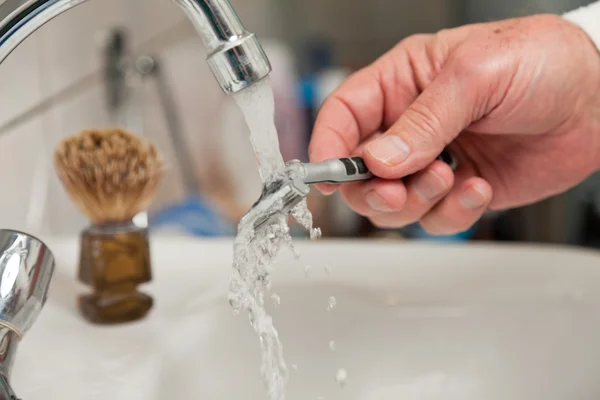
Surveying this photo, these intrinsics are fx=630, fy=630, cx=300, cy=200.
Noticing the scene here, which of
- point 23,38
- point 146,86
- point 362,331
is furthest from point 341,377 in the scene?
point 146,86

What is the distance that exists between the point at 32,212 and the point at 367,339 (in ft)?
0.90

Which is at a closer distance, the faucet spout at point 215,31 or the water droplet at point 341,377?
the faucet spout at point 215,31

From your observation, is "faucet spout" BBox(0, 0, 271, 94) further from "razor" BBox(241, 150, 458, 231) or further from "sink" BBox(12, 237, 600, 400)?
"sink" BBox(12, 237, 600, 400)

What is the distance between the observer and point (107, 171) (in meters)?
0.34

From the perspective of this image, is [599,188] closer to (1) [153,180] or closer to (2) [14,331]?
(1) [153,180]

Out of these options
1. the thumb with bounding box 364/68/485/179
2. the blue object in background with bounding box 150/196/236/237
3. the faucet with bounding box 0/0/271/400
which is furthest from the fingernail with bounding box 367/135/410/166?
the blue object in background with bounding box 150/196/236/237

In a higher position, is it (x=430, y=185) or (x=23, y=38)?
(x=23, y=38)

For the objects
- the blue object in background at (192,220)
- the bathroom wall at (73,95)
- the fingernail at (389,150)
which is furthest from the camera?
the blue object in background at (192,220)

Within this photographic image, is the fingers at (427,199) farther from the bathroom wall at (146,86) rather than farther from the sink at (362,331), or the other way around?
the bathroom wall at (146,86)

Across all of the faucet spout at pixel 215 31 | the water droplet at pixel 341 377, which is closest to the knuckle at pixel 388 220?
the water droplet at pixel 341 377

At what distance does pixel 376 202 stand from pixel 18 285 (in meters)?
0.20

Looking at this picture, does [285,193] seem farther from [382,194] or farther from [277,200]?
[382,194]

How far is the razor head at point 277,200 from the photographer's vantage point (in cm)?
27

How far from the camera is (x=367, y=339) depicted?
419 mm
